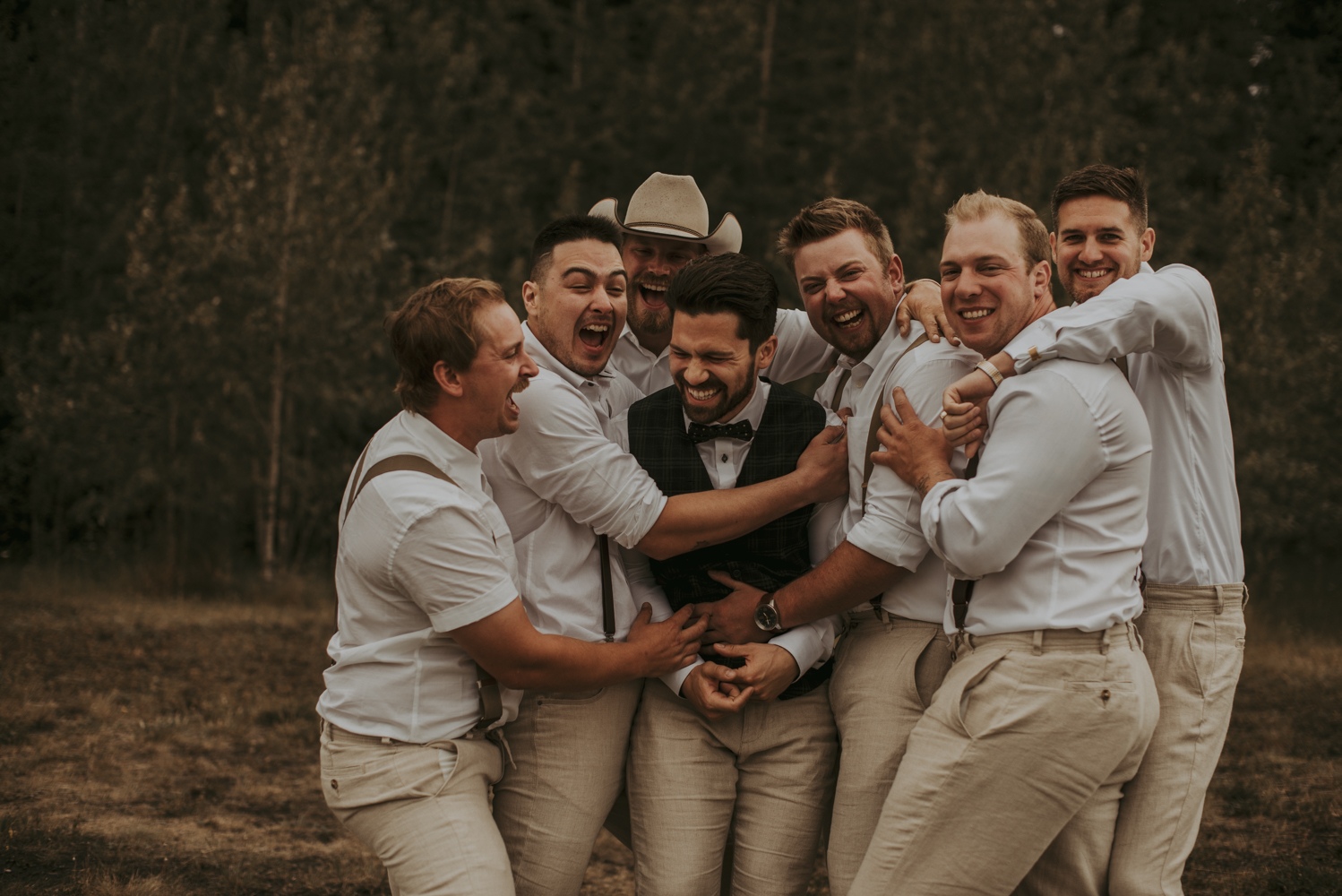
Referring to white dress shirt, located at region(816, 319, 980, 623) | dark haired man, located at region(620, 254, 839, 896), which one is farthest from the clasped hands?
white dress shirt, located at region(816, 319, 980, 623)

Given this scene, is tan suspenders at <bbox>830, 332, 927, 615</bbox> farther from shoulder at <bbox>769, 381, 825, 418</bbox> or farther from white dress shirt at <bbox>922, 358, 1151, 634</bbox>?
white dress shirt at <bbox>922, 358, 1151, 634</bbox>

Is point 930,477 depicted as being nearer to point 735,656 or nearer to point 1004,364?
point 1004,364

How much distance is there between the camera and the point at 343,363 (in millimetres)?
19234

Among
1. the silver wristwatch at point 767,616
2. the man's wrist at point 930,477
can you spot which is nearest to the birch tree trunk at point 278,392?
the silver wristwatch at point 767,616

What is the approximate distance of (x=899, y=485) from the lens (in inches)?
141

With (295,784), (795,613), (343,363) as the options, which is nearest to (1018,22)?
(343,363)

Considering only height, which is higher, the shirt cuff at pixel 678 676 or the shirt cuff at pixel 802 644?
the shirt cuff at pixel 802 644

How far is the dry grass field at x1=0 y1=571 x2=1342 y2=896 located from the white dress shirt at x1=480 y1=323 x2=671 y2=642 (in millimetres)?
3815

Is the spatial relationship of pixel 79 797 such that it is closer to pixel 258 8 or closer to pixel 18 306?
pixel 18 306

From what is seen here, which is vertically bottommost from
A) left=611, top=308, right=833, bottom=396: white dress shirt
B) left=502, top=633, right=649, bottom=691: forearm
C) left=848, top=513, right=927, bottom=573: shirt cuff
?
left=502, top=633, right=649, bottom=691: forearm

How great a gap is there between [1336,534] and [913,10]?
517 inches

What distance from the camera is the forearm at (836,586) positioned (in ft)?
12.0

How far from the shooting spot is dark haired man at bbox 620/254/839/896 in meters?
3.88

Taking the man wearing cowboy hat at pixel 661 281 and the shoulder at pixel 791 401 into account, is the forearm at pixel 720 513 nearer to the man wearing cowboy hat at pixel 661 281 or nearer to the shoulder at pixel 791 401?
the shoulder at pixel 791 401
